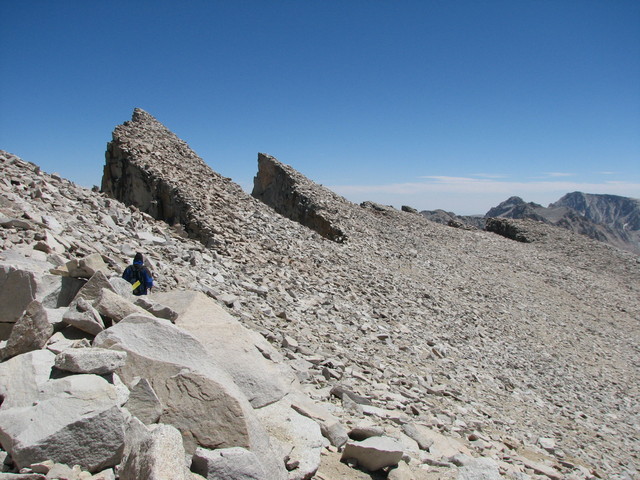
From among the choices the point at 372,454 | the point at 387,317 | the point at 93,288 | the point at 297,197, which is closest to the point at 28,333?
the point at 93,288

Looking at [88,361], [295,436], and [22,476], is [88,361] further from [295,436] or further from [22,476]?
[295,436]

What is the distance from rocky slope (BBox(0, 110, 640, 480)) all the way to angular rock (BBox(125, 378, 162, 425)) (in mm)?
2041

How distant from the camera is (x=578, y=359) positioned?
Result: 1459cm

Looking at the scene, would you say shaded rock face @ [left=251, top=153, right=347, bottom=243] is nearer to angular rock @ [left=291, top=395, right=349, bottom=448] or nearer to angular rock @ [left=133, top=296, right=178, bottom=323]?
angular rock @ [left=291, top=395, right=349, bottom=448]

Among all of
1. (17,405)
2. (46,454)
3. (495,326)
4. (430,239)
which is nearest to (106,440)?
(46,454)

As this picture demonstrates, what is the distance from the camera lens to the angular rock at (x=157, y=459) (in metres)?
2.96

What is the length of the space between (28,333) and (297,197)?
21.3m

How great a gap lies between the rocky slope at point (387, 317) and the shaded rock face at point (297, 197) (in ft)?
3.65

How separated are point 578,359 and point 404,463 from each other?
1221 centimetres

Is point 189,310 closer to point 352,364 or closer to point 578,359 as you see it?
point 352,364

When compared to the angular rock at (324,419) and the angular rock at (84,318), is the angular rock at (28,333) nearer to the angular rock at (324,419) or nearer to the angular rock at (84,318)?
the angular rock at (84,318)

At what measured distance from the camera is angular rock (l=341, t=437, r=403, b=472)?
15.9ft

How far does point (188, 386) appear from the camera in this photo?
165 inches

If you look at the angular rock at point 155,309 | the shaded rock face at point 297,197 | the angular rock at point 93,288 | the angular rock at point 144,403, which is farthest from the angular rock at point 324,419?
the shaded rock face at point 297,197
